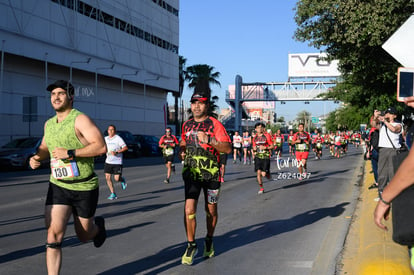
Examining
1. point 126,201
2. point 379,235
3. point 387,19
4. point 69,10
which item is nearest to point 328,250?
point 379,235

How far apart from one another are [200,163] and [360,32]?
25.1 ft

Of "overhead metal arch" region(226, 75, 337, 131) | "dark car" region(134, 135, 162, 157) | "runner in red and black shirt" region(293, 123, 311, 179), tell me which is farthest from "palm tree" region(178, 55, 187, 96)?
"runner in red and black shirt" region(293, 123, 311, 179)

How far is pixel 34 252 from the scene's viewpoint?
20.3 ft

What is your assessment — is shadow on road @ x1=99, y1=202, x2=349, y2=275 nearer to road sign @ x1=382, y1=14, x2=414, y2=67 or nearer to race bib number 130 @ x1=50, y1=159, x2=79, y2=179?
race bib number 130 @ x1=50, y1=159, x2=79, y2=179

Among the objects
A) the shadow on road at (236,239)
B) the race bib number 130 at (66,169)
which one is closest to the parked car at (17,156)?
the shadow on road at (236,239)

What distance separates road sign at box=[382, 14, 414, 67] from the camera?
16.2ft

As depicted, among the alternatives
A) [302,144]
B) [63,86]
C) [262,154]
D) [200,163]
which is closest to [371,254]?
[200,163]

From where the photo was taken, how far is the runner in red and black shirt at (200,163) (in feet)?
18.2

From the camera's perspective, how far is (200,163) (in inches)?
223

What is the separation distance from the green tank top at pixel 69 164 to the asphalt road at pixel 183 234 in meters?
1.31

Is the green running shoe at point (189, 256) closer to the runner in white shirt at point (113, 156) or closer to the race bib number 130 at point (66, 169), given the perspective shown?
the race bib number 130 at point (66, 169)

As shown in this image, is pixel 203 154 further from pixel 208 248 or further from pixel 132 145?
pixel 132 145

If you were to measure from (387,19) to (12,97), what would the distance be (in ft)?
79.0

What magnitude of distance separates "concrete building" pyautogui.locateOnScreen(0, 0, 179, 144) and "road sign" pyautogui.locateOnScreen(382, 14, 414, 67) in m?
22.1
